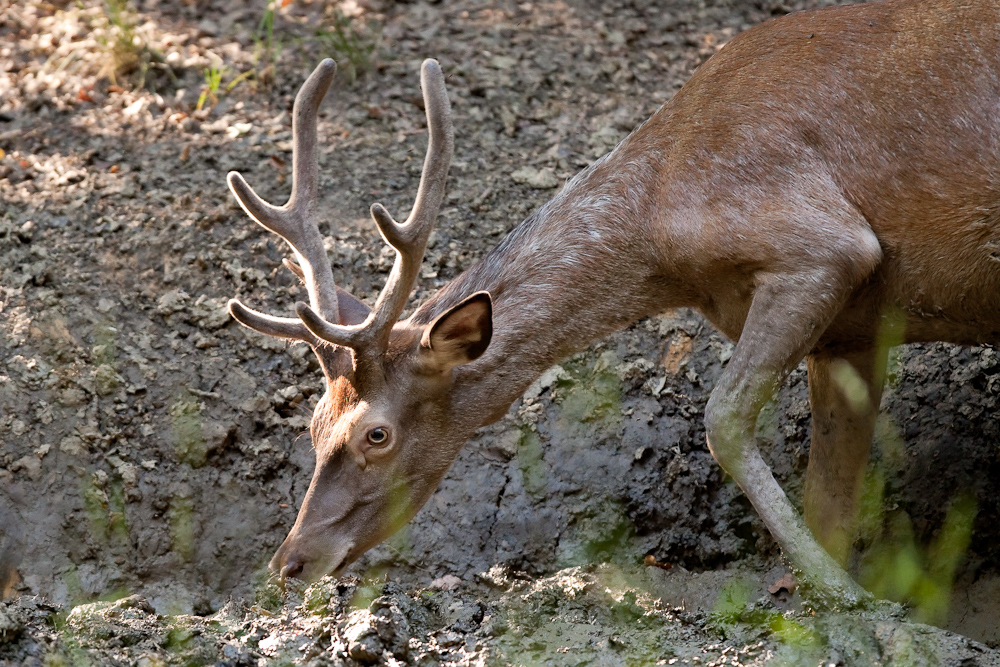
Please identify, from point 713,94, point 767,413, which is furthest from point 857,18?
point 767,413

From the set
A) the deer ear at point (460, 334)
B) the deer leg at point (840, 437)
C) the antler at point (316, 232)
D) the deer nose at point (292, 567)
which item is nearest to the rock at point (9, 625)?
the deer nose at point (292, 567)

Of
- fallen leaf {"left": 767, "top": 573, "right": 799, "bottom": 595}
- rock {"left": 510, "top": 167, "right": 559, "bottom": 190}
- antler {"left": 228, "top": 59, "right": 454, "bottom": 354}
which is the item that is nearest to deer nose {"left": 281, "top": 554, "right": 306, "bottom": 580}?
antler {"left": 228, "top": 59, "right": 454, "bottom": 354}

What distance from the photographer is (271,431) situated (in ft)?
20.3

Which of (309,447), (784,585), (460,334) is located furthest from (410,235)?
(784,585)

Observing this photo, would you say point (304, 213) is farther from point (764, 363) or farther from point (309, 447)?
point (764, 363)

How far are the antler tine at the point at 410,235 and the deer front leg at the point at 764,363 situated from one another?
1.37m

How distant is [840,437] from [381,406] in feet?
7.04

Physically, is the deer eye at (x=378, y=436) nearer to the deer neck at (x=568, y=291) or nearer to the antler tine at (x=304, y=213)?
the deer neck at (x=568, y=291)

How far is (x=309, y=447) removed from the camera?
→ 6160 mm

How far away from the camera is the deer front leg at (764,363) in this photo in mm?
4566

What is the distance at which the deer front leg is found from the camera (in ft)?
15.0

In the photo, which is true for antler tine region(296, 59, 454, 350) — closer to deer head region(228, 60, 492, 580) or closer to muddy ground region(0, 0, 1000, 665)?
deer head region(228, 60, 492, 580)

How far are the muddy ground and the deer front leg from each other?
1.81ft

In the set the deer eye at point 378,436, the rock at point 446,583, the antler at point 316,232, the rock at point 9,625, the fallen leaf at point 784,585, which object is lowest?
the rock at point 446,583
